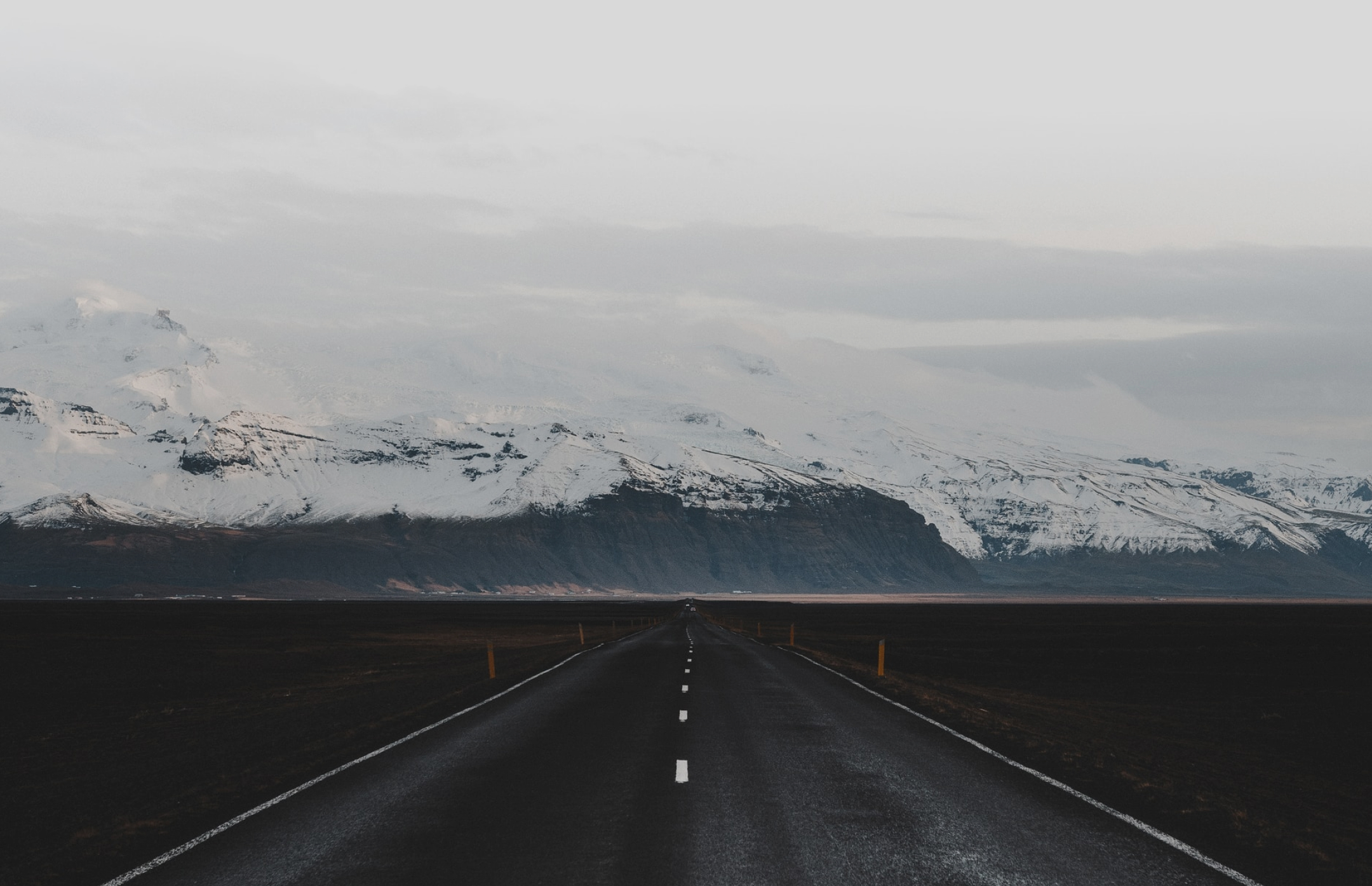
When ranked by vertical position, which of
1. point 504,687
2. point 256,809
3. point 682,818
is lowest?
point 504,687

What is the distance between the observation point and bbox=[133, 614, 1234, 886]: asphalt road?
35.3 ft

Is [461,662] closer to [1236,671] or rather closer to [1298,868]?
[1236,671]

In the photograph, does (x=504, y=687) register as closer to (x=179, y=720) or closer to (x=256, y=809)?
(x=179, y=720)

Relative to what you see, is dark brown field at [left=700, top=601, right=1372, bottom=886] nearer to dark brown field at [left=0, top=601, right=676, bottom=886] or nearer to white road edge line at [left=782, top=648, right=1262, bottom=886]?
white road edge line at [left=782, top=648, right=1262, bottom=886]

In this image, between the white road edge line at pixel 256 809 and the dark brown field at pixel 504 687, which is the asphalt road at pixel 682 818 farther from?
the dark brown field at pixel 504 687

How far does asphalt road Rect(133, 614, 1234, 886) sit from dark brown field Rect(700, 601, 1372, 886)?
3.90 ft

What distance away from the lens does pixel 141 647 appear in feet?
209

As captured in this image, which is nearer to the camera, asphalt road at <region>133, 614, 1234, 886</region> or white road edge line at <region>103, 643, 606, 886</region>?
asphalt road at <region>133, 614, 1234, 886</region>

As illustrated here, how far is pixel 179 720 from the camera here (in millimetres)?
27953

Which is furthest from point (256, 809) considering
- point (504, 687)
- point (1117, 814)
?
point (504, 687)

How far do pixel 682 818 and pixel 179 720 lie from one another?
1871 cm

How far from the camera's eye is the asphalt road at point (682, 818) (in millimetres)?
10750

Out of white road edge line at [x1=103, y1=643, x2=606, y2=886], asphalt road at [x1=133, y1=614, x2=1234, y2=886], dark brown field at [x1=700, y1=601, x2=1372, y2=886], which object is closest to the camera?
asphalt road at [x1=133, y1=614, x2=1234, y2=886]

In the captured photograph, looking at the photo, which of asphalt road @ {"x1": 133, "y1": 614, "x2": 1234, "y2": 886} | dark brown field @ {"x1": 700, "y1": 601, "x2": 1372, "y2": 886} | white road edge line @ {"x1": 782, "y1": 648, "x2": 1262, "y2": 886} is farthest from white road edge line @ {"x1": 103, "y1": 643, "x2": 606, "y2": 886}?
dark brown field @ {"x1": 700, "y1": 601, "x2": 1372, "y2": 886}
